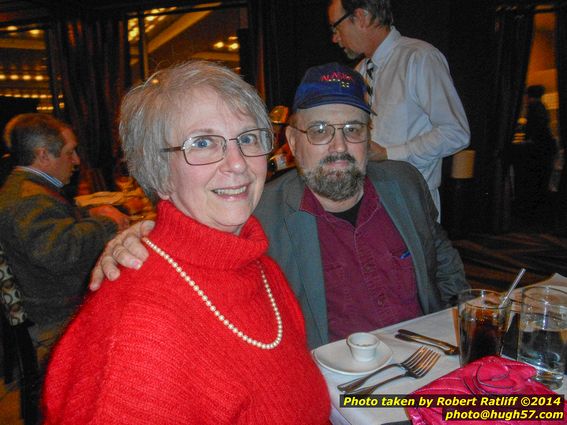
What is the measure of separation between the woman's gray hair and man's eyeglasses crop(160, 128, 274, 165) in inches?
1.7

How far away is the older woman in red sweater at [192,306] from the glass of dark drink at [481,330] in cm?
42

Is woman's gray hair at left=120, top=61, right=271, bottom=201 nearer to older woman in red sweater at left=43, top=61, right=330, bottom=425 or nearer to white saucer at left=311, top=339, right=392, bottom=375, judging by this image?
older woman in red sweater at left=43, top=61, right=330, bottom=425

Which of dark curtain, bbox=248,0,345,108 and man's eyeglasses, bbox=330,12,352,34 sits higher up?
dark curtain, bbox=248,0,345,108

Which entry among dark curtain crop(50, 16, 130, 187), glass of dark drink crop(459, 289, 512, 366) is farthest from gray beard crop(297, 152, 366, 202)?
dark curtain crop(50, 16, 130, 187)

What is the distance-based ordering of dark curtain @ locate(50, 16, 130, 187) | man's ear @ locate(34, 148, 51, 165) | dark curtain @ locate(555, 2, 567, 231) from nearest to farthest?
man's ear @ locate(34, 148, 51, 165)
dark curtain @ locate(555, 2, 567, 231)
dark curtain @ locate(50, 16, 130, 187)

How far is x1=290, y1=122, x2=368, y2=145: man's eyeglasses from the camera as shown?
1801 millimetres

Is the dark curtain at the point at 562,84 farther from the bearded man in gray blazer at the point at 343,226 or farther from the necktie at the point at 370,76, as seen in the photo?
the bearded man in gray blazer at the point at 343,226

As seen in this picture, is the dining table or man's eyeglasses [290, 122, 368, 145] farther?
man's eyeglasses [290, 122, 368, 145]

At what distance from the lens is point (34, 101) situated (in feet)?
22.5

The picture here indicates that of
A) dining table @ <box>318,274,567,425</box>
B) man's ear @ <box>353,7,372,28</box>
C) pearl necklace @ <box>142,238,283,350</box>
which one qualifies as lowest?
dining table @ <box>318,274,567,425</box>

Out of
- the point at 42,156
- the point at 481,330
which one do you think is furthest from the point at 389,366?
the point at 42,156

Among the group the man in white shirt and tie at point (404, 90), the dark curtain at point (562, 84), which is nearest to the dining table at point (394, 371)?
the man in white shirt and tie at point (404, 90)

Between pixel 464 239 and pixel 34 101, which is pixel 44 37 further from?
pixel 464 239

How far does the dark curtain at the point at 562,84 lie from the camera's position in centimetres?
594
